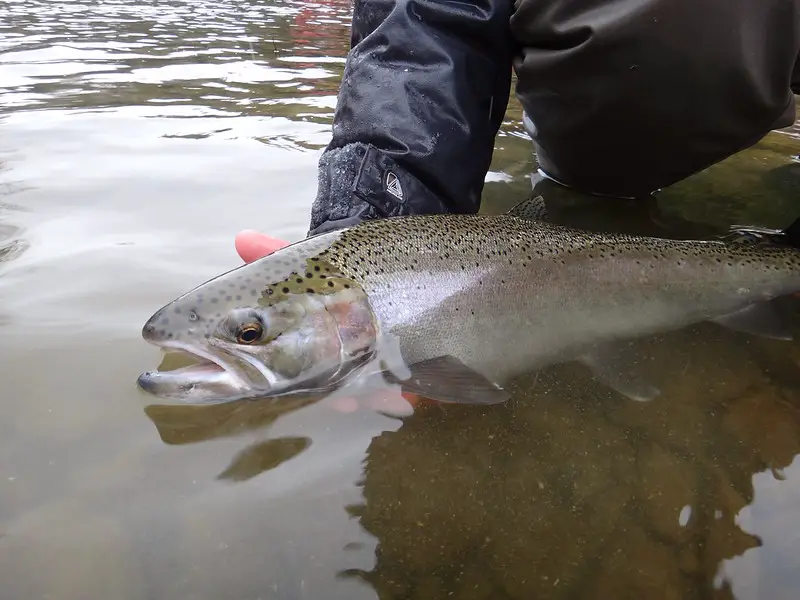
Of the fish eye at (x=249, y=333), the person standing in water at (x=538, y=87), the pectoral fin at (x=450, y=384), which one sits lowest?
the pectoral fin at (x=450, y=384)

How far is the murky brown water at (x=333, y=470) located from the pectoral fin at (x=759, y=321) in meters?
0.06

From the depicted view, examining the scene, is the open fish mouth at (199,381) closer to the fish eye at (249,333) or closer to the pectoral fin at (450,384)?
the fish eye at (249,333)

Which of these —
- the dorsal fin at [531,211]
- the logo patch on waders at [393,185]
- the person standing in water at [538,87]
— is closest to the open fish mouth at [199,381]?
the person standing in water at [538,87]

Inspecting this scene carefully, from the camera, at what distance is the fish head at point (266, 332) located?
5.57ft

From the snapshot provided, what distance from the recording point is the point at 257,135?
394 centimetres

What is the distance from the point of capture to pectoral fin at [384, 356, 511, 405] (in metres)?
1.70

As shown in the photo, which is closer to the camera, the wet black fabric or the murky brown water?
the murky brown water

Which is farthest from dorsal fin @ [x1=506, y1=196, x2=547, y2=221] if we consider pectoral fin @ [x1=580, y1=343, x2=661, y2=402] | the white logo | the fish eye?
Result: the fish eye

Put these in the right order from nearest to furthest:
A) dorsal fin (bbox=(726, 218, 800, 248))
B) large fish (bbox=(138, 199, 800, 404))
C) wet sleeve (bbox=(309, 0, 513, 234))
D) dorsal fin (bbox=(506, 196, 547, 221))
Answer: large fish (bbox=(138, 199, 800, 404)) → wet sleeve (bbox=(309, 0, 513, 234)) → dorsal fin (bbox=(506, 196, 547, 221)) → dorsal fin (bbox=(726, 218, 800, 248))

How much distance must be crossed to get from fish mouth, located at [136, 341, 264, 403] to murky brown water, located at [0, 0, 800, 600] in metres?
0.05

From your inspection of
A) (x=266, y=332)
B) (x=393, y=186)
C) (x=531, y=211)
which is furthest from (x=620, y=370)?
(x=266, y=332)

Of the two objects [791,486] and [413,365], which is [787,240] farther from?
[413,365]

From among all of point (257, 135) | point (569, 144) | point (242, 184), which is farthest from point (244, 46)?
point (569, 144)

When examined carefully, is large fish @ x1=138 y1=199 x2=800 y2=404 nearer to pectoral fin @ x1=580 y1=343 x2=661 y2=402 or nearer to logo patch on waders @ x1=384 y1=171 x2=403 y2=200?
pectoral fin @ x1=580 y1=343 x2=661 y2=402
